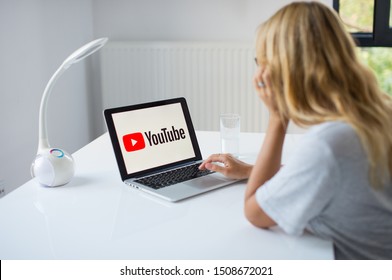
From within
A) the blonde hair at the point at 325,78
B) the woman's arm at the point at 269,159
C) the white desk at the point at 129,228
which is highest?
the blonde hair at the point at 325,78

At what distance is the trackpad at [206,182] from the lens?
1.41m

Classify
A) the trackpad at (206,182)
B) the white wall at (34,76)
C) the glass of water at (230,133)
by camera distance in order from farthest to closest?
the white wall at (34,76), the glass of water at (230,133), the trackpad at (206,182)

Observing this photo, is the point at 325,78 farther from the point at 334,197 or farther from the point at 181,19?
the point at 181,19

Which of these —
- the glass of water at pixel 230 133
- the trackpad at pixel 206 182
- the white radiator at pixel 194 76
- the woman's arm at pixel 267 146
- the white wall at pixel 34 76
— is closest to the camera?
the woman's arm at pixel 267 146

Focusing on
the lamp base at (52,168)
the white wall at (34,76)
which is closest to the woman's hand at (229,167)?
the lamp base at (52,168)

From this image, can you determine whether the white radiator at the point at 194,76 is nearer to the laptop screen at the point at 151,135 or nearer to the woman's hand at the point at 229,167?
the laptop screen at the point at 151,135

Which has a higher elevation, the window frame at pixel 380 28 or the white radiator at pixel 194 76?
the window frame at pixel 380 28

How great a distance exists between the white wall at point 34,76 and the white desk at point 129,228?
1146mm

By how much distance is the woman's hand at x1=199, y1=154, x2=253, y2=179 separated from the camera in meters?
1.45

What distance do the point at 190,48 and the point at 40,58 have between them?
2.88 feet

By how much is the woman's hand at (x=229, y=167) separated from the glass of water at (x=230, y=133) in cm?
22

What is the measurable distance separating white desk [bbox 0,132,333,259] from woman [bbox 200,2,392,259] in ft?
0.19

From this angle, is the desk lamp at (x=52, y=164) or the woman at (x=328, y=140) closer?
the woman at (x=328, y=140)
